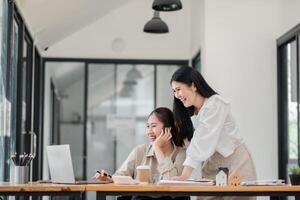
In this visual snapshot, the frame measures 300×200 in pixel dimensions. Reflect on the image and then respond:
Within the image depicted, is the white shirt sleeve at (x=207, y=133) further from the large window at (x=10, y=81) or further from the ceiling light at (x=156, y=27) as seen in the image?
the ceiling light at (x=156, y=27)

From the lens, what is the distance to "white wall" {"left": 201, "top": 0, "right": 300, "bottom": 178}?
278 inches

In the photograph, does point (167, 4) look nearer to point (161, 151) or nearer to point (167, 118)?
point (167, 118)

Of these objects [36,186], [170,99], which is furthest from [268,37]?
[36,186]

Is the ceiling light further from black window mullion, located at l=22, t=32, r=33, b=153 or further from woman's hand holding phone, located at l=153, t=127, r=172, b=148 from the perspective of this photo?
woman's hand holding phone, located at l=153, t=127, r=172, b=148

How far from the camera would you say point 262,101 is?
23.3 feet

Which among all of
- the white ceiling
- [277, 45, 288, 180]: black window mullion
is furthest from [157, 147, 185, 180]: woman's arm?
[277, 45, 288, 180]: black window mullion

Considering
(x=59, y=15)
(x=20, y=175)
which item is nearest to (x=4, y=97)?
(x=20, y=175)

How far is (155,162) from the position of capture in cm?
387

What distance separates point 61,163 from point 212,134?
2.49 ft

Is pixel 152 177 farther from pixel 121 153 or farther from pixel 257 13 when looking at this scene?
pixel 121 153

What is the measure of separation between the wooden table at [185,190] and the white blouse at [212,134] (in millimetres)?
305

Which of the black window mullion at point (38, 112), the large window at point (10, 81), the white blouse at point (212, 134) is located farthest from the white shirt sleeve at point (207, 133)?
the black window mullion at point (38, 112)

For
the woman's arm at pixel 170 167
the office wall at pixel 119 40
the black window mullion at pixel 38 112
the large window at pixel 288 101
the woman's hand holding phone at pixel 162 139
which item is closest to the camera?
the woman's arm at pixel 170 167

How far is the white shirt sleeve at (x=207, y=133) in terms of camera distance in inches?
127
